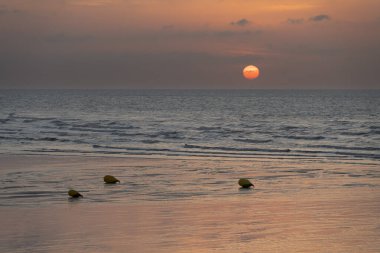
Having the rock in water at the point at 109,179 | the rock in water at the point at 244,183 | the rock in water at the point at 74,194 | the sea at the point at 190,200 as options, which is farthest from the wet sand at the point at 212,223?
the rock in water at the point at 109,179

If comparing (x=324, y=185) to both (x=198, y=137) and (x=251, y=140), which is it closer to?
(x=251, y=140)

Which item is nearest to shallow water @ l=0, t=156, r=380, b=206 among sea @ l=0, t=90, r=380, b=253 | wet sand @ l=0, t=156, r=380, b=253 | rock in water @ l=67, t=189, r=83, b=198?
sea @ l=0, t=90, r=380, b=253

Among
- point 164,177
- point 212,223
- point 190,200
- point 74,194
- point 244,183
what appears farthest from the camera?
point 164,177

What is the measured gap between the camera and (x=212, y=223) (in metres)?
12.4

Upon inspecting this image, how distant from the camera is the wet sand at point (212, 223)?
34.8 ft

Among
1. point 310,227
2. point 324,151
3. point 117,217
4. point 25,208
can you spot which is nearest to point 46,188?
point 25,208

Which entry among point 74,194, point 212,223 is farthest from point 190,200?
point 212,223

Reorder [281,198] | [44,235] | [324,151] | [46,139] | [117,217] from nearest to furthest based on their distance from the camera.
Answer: [44,235], [117,217], [281,198], [324,151], [46,139]

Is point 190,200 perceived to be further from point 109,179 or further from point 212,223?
point 109,179

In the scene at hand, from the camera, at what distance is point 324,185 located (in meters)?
17.9

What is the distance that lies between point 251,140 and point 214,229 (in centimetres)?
2544

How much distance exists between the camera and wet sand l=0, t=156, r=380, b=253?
1060 centimetres

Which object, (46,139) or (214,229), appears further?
(46,139)

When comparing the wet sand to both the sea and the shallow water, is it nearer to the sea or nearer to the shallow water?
the sea
